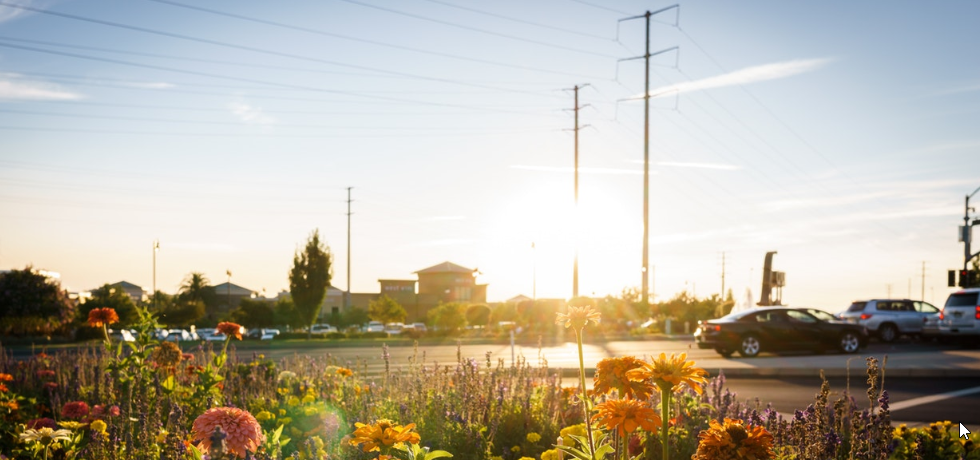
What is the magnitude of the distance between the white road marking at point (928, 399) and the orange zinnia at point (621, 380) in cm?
875

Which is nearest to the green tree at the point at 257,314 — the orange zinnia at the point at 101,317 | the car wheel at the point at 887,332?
the car wheel at the point at 887,332

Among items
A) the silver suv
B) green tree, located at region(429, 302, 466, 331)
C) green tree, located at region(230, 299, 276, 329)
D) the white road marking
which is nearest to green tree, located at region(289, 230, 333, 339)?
green tree, located at region(429, 302, 466, 331)

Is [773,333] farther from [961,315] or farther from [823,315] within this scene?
[961,315]

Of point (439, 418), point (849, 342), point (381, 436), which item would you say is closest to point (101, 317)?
point (439, 418)

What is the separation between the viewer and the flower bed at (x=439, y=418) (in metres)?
2.86

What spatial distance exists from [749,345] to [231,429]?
62.6 ft

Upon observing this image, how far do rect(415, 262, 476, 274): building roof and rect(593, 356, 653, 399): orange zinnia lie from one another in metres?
91.0

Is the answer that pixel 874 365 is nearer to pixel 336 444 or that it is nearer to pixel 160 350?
pixel 336 444

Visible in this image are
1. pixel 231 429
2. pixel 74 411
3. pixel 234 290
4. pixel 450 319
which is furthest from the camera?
pixel 234 290

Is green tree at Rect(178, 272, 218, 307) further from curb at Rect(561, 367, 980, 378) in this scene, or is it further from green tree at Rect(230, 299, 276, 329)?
curb at Rect(561, 367, 980, 378)

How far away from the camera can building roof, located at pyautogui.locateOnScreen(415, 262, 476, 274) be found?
93875mm

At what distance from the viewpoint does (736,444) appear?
2.46 meters

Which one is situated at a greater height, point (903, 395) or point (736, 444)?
point (736, 444)

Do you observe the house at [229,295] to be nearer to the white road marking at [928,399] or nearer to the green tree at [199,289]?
the green tree at [199,289]
